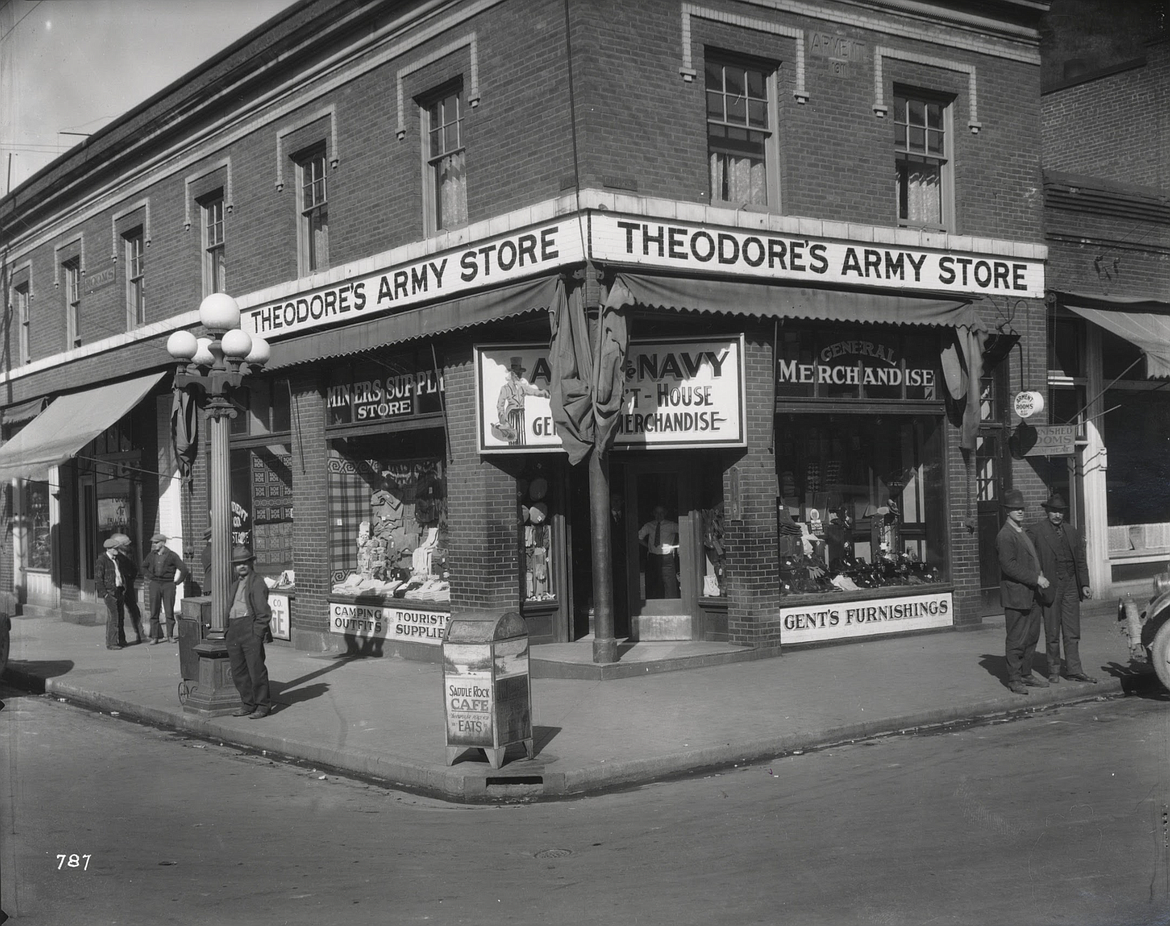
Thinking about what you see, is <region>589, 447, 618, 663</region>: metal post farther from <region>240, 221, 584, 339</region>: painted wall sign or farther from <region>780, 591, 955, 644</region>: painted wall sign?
<region>780, 591, 955, 644</region>: painted wall sign

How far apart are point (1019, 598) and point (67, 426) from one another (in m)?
18.1

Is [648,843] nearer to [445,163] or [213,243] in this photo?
[445,163]

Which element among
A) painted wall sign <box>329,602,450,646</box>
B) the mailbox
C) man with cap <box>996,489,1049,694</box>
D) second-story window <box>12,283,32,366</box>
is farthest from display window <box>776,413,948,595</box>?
second-story window <box>12,283,32,366</box>

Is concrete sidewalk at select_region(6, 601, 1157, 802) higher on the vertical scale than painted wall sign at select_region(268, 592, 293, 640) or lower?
lower

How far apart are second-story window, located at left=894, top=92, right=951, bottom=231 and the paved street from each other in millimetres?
8174

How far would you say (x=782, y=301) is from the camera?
45.1 feet

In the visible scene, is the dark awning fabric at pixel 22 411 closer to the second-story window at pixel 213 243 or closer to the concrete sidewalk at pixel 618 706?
the second-story window at pixel 213 243

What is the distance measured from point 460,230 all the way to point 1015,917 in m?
10.9

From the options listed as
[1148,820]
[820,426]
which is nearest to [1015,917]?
[1148,820]

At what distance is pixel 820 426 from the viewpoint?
15117mm

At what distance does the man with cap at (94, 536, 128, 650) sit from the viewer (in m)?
17.9

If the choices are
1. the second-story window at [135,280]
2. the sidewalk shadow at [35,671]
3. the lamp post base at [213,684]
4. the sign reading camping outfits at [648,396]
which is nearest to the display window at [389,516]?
the sign reading camping outfits at [648,396]

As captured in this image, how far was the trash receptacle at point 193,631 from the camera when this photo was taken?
12.2m

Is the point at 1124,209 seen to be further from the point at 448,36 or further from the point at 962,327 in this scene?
the point at 448,36
